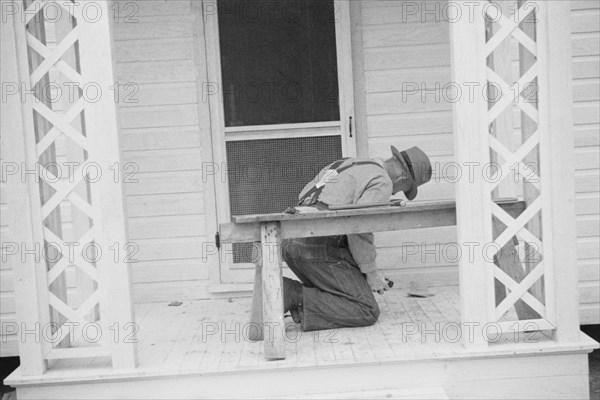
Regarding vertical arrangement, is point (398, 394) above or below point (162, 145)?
below

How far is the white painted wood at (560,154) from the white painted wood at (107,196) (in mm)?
2513

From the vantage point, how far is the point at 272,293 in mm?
4828

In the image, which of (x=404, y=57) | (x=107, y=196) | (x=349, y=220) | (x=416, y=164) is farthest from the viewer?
(x=404, y=57)

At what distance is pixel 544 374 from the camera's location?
4695 mm

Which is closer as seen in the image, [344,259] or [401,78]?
[344,259]

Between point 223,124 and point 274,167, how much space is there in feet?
1.86

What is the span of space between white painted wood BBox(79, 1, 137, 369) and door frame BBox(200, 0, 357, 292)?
2117 millimetres

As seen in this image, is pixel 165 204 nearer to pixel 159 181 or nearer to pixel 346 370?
pixel 159 181

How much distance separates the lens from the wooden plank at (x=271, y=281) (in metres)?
4.79

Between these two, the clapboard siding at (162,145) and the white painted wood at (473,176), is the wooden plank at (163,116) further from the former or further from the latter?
the white painted wood at (473,176)

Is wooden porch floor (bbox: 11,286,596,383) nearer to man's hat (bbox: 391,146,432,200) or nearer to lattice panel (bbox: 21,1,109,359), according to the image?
lattice panel (bbox: 21,1,109,359)

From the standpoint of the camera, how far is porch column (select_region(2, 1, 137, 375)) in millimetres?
4469

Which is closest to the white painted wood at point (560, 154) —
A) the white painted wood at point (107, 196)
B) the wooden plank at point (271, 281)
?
the wooden plank at point (271, 281)

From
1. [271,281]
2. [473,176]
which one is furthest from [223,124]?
[473,176]
